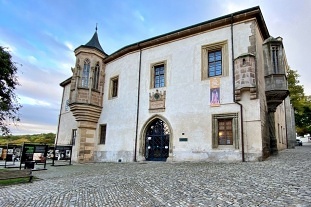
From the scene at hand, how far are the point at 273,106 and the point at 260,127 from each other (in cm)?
449

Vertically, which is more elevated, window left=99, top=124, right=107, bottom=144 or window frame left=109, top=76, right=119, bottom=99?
window frame left=109, top=76, right=119, bottom=99

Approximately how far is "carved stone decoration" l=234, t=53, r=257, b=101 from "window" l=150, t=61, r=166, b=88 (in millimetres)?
5130

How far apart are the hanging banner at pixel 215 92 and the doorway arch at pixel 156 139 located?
10.7 ft

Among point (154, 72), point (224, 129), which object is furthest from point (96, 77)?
point (224, 129)

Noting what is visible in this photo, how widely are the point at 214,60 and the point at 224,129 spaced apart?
4.23m

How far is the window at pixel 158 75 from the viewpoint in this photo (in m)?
16.2

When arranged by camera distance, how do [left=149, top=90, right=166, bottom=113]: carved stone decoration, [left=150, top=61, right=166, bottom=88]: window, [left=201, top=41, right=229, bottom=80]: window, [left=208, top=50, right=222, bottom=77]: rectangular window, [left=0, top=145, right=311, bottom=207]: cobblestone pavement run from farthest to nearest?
[left=150, top=61, right=166, bottom=88]: window
[left=149, top=90, right=166, bottom=113]: carved stone decoration
[left=208, top=50, right=222, bottom=77]: rectangular window
[left=201, top=41, right=229, bottom=80]: window
[left=0, top=145, right=311, bottom=207]: cobblestone pavement

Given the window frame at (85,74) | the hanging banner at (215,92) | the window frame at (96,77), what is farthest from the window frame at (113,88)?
the hanging banner at (215,92)

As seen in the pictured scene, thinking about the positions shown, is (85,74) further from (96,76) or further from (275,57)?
(275,57)

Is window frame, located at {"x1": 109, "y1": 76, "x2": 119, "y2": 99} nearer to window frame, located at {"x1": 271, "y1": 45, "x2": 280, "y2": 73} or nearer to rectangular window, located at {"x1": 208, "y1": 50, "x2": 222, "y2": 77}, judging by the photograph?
rectangular window, located at {"x1": 208, "y1": 50, "x2": 222, "y2": 77}

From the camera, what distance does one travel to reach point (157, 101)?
51.4 feet

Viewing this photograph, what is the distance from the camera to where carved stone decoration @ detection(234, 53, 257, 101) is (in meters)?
12.0

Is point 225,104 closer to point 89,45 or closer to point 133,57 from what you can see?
point 133,57

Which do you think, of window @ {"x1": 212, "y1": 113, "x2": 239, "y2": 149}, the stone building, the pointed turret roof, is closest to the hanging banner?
the stone building
